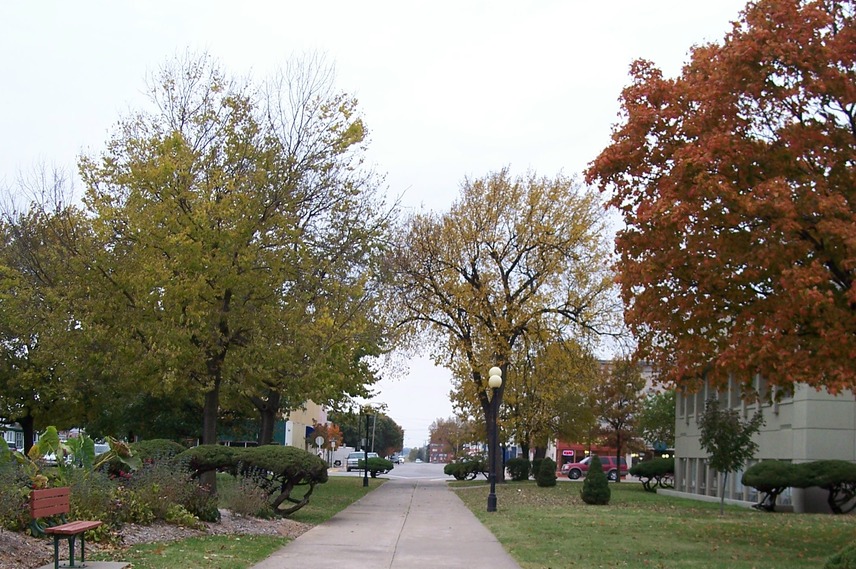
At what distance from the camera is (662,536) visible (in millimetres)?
17844

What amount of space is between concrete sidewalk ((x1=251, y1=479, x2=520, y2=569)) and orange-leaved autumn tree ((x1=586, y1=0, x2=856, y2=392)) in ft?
14.5

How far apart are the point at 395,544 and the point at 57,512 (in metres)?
6.51

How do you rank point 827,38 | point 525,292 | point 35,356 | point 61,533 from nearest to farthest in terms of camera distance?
point 61,533 < point 827,38 < point 35,356 < point 525,292

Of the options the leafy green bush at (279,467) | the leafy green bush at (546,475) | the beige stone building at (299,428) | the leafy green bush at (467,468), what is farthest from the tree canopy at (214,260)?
the beige stone building at (299,428)

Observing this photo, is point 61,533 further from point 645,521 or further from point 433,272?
point 433,272

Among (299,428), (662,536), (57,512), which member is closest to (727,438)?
(662,536)

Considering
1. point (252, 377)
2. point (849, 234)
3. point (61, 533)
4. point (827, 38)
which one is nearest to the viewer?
point (61, 533)

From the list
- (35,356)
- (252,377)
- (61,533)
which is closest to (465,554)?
(61,533)

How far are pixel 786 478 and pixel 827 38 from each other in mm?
→ 14973

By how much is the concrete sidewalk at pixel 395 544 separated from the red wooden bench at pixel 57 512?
91.5 inches

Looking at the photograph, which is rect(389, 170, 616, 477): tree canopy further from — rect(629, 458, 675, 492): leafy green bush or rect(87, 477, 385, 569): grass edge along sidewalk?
rect(87, 477, 385, 569): grass edge along sidewalk

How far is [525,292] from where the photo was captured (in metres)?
39.7

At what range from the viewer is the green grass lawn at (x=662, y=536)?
1409 centimetres

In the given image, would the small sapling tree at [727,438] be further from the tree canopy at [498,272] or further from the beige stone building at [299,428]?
the beige stone building at [299,428]
